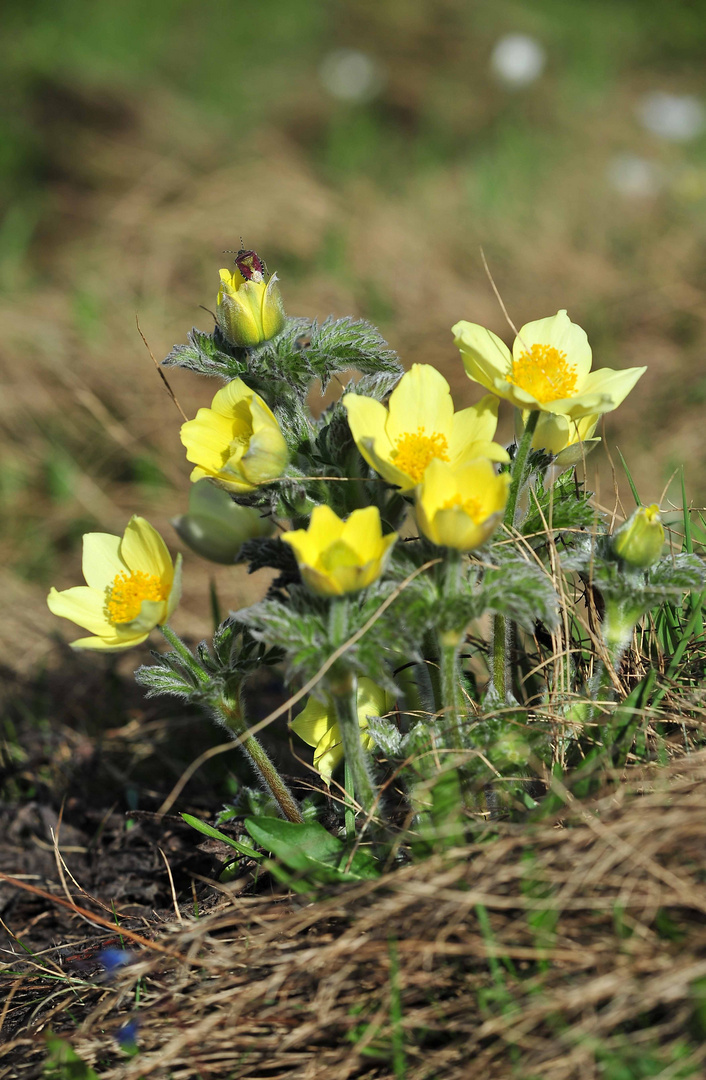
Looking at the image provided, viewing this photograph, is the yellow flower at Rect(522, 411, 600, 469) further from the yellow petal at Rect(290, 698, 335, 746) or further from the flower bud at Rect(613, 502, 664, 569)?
the yellow petal at Rect(290, 698, 335, 746)

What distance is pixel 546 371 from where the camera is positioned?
139 centimetres

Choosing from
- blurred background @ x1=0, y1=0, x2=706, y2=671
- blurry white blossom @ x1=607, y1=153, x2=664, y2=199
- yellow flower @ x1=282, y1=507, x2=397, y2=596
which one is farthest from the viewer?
blurry white blossom @ x1=607, y1=153, x2=664, y2=199

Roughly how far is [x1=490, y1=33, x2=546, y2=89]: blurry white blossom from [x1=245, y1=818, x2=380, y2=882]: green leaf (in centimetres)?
679

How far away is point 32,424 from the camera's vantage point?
396 cm

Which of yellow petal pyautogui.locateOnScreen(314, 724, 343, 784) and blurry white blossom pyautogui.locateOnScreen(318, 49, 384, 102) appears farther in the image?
blurry white blossom pyautogui.locateOnScreen(318, 49, 384, 102)

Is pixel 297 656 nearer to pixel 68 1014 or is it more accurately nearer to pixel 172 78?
pixel 68 1014

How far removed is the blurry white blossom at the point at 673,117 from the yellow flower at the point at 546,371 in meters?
5.39

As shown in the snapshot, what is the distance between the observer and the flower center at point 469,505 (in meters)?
1.20

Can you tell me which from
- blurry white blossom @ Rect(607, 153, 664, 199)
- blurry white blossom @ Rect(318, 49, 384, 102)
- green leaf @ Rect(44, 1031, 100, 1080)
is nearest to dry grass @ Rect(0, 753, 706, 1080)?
green leaf @ Rect(44, 1031, 100, 1080)

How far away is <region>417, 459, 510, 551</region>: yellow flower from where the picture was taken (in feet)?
3.76

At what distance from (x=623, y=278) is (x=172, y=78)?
14.6 ft

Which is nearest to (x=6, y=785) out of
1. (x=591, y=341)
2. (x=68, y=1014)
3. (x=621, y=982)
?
(x=68, y=1014)

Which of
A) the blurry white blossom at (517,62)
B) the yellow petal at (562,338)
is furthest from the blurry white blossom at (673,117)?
the yellow petal at (562,338)

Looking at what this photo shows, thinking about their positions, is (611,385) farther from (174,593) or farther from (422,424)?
(174,593)
